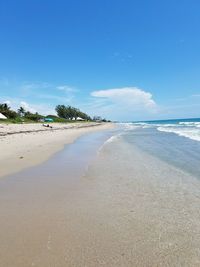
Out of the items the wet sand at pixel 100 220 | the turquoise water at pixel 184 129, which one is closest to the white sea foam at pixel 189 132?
the turquoise water at pixel 184 129

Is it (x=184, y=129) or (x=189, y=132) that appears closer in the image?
(x=189, y=132)

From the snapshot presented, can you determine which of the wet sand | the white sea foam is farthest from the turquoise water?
the wet sand

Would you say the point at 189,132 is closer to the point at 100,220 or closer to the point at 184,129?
the point at 184,129

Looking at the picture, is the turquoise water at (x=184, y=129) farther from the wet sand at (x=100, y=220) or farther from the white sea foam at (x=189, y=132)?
the wet sand at (x=100, y=220)

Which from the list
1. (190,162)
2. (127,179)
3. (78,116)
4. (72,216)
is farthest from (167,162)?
(78,116)

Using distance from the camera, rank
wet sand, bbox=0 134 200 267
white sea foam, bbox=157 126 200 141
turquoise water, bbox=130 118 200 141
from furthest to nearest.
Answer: turquoise water, bbox=130 118 200 141
white sea foam, bbox=157 126 200 141
wet sand, bbox=0 134 200 267

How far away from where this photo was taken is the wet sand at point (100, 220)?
3334 millimetres

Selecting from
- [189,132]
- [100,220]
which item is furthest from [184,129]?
[100,220]

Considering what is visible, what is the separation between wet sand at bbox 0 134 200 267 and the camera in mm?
3334

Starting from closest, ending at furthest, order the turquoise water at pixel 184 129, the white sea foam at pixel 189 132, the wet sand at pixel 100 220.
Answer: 1. the wet sand at pixel 100 220
2. the white sea foam at pixel 189 132
3. the turquoise water at pixel 184 129

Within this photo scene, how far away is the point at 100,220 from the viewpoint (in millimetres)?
4543

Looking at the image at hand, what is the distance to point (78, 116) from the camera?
147m

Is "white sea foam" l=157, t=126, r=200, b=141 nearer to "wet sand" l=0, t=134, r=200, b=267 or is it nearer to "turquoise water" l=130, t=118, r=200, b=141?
"turquoise water" l=130, t=118, r=200, b=141

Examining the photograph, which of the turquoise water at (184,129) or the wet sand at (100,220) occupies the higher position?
the wet sand at (100,220)
